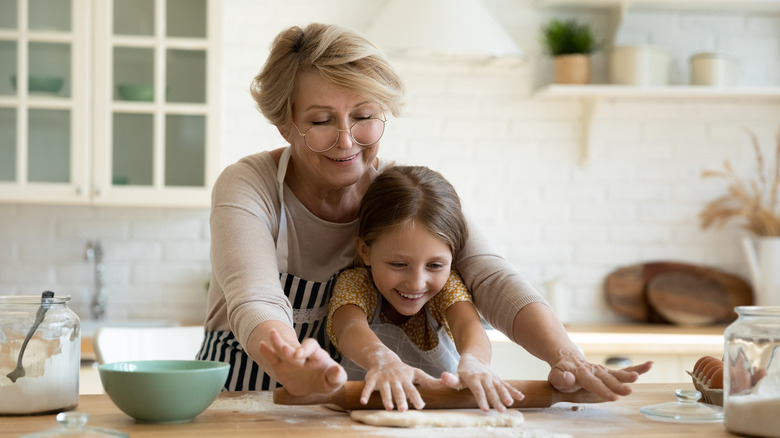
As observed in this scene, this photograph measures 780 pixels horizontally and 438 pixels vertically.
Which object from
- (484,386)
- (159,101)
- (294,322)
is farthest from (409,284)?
(159,101)

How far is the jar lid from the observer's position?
1.21 m

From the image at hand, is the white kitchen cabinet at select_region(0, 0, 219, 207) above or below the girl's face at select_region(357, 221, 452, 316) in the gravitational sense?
above

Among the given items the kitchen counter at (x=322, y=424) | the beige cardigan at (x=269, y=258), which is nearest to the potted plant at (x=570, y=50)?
the beige cardigan at (x=269, y=258)

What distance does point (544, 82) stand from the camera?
3.64 meters

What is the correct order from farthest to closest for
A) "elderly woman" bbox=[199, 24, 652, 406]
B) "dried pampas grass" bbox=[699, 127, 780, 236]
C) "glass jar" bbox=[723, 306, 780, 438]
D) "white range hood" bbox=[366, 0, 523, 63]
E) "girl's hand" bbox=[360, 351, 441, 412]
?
"dried pampas grass" bbox=[699, 127, 780, 236] → "white range hood" bbox=[366, 0, 523, 63] → "elderly woman" bbox=[199, 24, 652, 406] → "girl's hand" bbox=[360, 351, 441, 412] → "glass jar" bbox=[723, 306, 780, 438]

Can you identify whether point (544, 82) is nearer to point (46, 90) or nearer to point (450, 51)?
point (450, 51)

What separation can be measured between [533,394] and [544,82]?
254 cm

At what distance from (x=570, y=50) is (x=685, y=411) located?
2439 millimetres

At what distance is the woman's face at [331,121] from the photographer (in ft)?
5.21

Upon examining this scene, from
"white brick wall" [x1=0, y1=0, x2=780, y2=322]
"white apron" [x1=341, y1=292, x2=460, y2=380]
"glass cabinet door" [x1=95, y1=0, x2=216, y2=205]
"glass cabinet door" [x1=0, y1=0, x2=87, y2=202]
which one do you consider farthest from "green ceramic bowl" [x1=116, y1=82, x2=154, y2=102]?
"white apron" [x1=341, y1=292, x2=460, y2=380]

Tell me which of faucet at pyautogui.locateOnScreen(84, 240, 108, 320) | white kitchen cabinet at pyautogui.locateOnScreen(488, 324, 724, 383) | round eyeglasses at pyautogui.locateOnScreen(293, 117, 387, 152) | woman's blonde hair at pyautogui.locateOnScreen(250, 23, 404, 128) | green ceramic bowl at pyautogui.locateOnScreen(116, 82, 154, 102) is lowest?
white kitchen cabinet at pyautogui.locateOnScreen(488, 324, 724, 383)

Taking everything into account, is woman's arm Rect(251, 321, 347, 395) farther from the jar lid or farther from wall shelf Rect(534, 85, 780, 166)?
wall shelf Rect(534, 85, 780, 166)

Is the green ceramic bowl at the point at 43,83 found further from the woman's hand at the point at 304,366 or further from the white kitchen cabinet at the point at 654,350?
the woman's hand at the point at 304,366

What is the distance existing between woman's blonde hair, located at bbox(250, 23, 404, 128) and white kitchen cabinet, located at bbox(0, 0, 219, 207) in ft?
5.21
